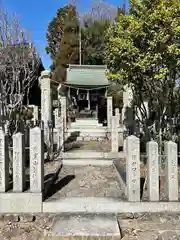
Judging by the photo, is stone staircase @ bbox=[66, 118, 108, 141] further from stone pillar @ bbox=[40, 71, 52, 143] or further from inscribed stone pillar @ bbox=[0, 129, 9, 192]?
inscribed stone pillar @ bbox=[0, 129, 9, 192]

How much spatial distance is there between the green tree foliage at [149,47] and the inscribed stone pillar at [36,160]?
284 cm

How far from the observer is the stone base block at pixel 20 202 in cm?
388

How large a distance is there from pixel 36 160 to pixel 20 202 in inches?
28.9

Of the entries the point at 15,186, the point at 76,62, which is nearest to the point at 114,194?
the point at 15,186

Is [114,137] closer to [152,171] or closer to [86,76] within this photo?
[152,171]

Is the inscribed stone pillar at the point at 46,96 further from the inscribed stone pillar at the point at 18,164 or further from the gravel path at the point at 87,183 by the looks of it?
the inscribed stone pillar at the point at 18,164

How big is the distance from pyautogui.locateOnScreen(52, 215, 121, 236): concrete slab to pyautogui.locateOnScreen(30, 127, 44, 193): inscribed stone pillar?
0.69 m

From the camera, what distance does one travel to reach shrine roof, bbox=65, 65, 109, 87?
15.6m

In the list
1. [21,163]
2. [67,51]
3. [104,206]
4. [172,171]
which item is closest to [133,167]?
[172,171]

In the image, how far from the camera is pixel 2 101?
7008mm

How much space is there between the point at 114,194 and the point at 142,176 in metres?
1.05

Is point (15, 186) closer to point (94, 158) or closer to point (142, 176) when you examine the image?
point (142, 176)

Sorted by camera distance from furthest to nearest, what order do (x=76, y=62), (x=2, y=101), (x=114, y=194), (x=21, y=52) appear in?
(x=76, y=62), (x=21, y=52), (x=2, y=101), (x=114, y=194)

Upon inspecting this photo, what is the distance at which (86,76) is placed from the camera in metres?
17.1
